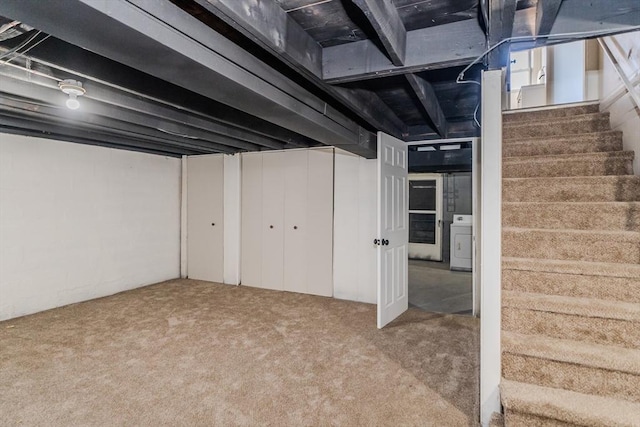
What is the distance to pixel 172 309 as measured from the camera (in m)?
3.89

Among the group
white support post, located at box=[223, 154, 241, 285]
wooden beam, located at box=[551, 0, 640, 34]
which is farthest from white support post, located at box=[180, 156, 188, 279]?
wooden beam, located at box=[551, 0, 640, 34]

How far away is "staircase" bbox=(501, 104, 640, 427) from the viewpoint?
63.6 inches

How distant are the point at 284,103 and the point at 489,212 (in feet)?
4.53

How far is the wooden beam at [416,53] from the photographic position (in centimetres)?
179

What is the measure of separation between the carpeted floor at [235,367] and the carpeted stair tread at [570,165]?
1.57 m

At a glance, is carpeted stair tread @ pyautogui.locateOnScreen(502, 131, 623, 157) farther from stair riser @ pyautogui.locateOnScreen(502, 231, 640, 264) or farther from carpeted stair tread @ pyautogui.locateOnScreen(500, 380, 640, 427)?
carpeted stair tread @ pyautogui.locateOnScreen(500, 380, 640, 427)

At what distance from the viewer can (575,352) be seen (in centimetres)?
170

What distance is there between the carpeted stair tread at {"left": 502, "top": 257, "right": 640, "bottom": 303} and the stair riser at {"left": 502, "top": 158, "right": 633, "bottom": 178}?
93 cm

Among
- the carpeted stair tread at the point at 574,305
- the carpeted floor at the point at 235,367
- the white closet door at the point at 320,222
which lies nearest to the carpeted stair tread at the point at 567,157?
the carpeted stair tread at the point at 574,305

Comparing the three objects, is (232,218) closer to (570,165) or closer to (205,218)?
(205,218)

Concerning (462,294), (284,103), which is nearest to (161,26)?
(284,103)

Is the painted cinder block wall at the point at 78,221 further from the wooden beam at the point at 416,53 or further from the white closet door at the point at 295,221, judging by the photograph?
the wooden beam at the point at 416,53

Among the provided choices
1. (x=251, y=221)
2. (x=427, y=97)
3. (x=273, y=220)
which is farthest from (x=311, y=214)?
(x=427, y=97)

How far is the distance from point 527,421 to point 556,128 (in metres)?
2.62
